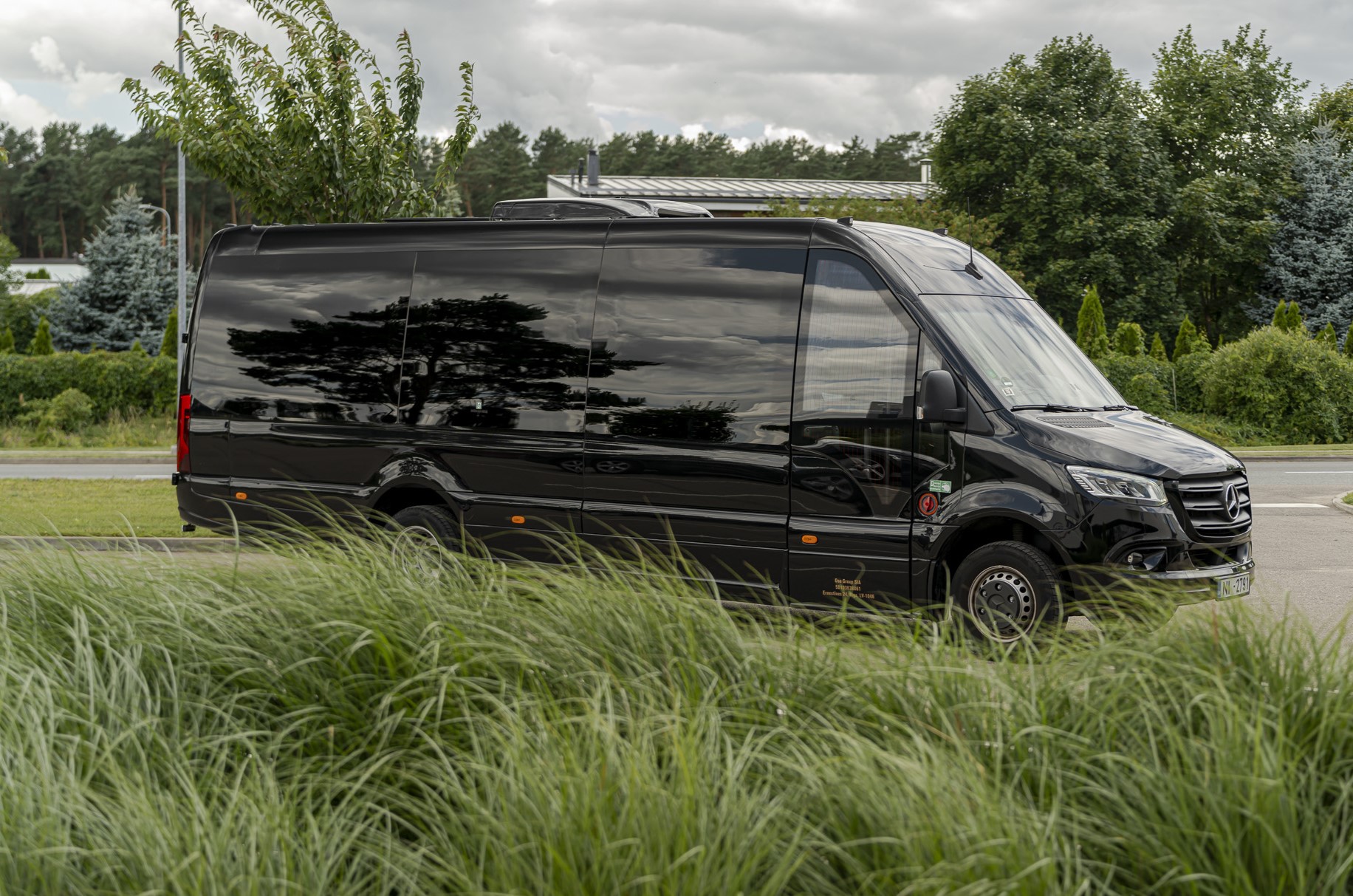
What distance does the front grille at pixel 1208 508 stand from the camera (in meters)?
7.00

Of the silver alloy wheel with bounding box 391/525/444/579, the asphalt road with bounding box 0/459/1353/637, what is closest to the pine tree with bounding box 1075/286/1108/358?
the asphalt road with bounding box 0/459/1353/637

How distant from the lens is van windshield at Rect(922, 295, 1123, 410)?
293 inches

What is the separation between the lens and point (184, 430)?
975 cm

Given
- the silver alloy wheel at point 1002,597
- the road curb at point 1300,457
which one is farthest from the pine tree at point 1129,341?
the silver alloy wheel at point 1002,597

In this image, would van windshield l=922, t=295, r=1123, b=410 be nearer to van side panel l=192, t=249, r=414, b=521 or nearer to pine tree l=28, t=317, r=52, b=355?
van side panel l=192, t=249, r=414, b=521

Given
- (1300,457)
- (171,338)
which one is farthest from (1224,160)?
(171,338)

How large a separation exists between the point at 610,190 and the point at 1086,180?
2082 cm

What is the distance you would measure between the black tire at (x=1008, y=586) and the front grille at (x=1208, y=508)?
788 mm

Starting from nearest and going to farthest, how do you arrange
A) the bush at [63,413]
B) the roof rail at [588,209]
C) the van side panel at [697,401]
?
the van side panel at [697,401], the roof rail at [588,209], the bush at [63,413]

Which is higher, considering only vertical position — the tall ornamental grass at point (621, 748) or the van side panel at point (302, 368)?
the van side panel at point (302, 368)

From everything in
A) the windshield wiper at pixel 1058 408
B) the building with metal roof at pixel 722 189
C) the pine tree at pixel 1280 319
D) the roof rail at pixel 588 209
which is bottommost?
the windshield wiper at pixel 1058 408

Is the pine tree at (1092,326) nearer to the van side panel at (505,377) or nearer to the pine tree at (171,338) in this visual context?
the pine tree at (171,338)

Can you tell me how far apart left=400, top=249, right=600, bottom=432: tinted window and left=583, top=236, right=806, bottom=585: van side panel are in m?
0.18

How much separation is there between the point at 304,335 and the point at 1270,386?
23.3 m
